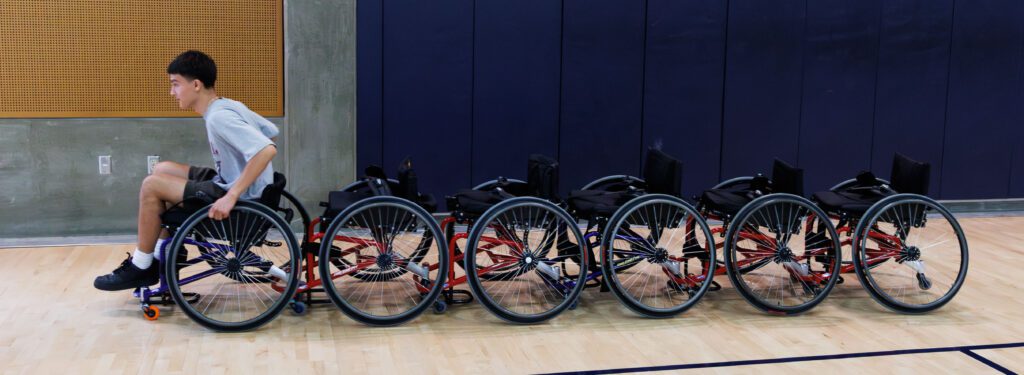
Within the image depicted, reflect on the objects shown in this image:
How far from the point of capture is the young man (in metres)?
3.93

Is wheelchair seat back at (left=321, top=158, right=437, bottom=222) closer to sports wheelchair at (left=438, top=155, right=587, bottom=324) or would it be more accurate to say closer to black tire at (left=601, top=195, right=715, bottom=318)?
sports wheelchair at (left=438, top=155, right=587, bottom=324)

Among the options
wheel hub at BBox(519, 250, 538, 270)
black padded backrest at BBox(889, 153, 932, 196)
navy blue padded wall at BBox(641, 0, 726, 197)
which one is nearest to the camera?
wheel hub at BBox(519, 250, 538, 270)

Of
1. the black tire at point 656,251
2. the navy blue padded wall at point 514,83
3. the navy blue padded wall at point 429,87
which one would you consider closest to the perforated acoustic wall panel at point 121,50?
the navy blue padded wall at point 429,87

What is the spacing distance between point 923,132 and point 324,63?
4.02 m

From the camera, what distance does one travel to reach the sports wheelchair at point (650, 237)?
4.11m

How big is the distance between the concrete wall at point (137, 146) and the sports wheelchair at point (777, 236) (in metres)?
2.25

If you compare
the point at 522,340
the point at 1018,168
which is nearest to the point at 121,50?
the point at 522,340

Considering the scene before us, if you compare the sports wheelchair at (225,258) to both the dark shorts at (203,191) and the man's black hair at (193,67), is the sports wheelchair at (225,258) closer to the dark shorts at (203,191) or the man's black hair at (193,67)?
the dark shorts at (203,191)

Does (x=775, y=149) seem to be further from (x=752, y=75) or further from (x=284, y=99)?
(x=284, y=99)

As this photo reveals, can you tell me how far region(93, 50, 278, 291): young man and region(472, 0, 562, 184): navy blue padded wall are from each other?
2228 millimetres

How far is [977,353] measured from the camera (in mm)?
3797

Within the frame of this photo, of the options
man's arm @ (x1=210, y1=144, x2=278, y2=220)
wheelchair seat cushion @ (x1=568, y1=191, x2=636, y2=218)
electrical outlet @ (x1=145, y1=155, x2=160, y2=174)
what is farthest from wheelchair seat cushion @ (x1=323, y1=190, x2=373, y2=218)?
electrical outlet @ (x1=145, y1=155, x2=160, y2=174)

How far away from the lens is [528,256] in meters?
4.11

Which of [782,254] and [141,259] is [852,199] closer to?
[782,254]
